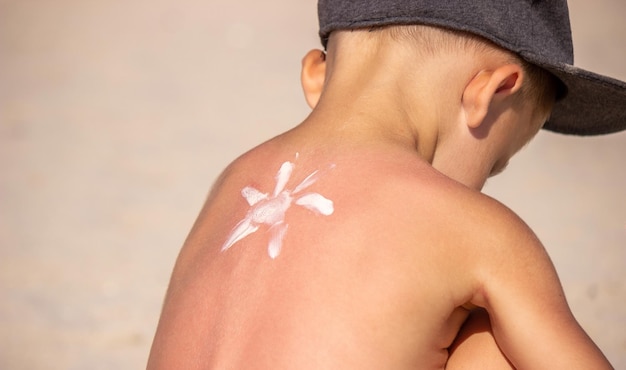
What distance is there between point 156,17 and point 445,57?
2.27m

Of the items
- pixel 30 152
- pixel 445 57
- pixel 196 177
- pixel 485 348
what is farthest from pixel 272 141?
pixel 30 152

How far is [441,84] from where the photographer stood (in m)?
1.32

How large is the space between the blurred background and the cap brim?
0.61 m

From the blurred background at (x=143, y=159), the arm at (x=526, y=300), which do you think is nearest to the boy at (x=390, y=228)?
the arm at (x=526, y=300)

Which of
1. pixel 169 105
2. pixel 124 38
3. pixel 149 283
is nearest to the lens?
pixel 149 283

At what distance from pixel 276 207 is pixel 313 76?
1.27ft

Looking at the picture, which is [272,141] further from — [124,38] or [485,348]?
[124,38]

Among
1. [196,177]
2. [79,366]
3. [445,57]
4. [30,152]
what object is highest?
[30,152]

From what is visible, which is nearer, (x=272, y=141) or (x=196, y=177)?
(x=272, y=141)

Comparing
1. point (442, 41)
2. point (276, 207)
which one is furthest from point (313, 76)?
point (276, 207)

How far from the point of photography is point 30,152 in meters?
2.70

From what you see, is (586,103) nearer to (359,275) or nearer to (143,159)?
(359,275)

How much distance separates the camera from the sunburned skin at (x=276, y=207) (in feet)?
3.80

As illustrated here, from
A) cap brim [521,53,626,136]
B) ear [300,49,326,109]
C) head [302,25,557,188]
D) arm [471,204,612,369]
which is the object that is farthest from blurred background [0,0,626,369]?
arm [471,204,612,369]
